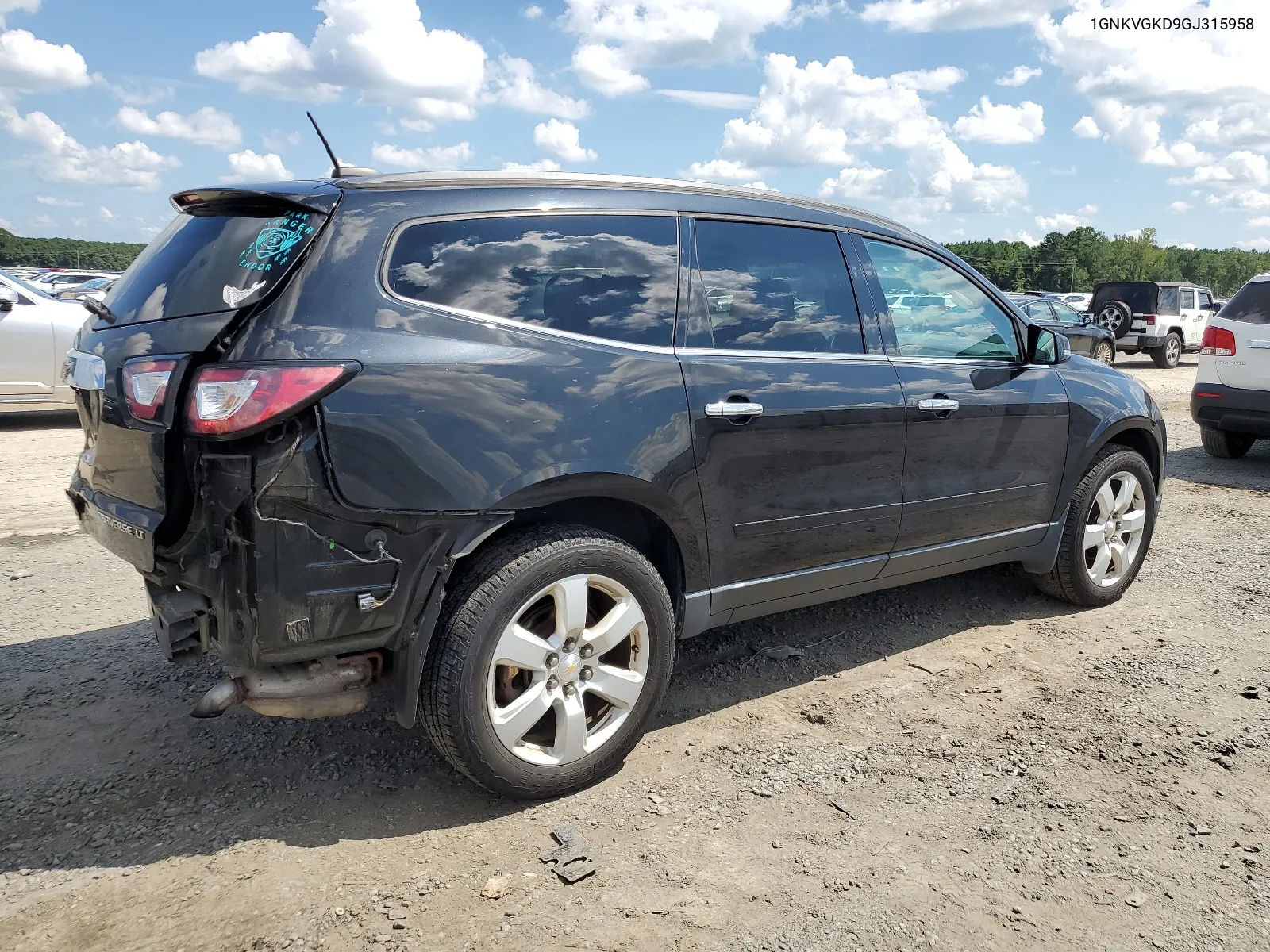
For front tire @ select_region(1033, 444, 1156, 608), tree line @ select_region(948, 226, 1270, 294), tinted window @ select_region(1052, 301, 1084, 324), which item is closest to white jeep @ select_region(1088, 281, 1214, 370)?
tinted window @ select_region(1052, 301, 1084, 324)

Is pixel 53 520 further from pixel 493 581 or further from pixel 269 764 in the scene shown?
pixel 493 581

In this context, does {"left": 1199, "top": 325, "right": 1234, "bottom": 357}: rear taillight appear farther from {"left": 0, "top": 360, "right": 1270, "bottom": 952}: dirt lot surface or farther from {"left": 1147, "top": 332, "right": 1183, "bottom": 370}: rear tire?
{"left": 1147, "top": 332, "right": 1183, "bottom": 370}: rear tire

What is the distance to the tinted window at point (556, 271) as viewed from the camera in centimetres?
277

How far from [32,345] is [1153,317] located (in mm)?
21131

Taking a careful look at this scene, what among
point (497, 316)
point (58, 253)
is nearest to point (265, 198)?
point (497, 316)

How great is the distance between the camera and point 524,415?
2758 millimetres

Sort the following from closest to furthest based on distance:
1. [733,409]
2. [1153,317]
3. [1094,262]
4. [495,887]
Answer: [495,887]
[733,409]
[1153,317]
[1094,262]

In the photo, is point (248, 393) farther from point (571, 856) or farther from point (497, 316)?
point (571, 856)

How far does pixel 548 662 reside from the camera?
9.50 feet

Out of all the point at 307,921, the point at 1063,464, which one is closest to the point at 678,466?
the point at 307,921

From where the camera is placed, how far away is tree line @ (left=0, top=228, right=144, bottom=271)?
90312 millimetres

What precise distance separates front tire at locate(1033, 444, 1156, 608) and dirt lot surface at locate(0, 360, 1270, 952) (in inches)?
12.5

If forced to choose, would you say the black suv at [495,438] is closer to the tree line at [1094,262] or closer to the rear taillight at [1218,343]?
the rear taillight at [1218,343]

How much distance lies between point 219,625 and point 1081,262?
11750 centimetres
